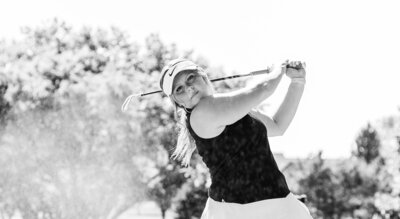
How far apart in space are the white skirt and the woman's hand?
0.54 metres

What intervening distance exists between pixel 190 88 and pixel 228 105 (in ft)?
0.76

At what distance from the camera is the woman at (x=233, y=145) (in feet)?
7.77

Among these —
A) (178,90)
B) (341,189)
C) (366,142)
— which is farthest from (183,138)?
(366,142)

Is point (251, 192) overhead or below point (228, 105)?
below

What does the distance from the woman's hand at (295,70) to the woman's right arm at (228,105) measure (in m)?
0.14

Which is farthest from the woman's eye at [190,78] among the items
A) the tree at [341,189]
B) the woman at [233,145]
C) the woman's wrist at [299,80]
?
the tree at [341,189]

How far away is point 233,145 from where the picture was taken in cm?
247

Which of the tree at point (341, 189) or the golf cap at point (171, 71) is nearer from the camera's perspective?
the golf cap at point (171, 71)

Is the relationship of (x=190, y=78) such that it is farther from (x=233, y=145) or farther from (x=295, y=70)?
(x=295, y=70)

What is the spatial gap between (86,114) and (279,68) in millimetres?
16741

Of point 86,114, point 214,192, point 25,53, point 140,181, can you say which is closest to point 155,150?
point 140,181

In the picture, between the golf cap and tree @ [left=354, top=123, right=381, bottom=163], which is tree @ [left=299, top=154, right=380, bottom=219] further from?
the golf cap

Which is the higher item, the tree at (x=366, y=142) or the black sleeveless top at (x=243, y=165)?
the black sleeveless top at (x=243, y=165)

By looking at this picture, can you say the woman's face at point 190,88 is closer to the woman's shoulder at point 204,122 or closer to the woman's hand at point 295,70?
the woman's shoulder at point 204,122
